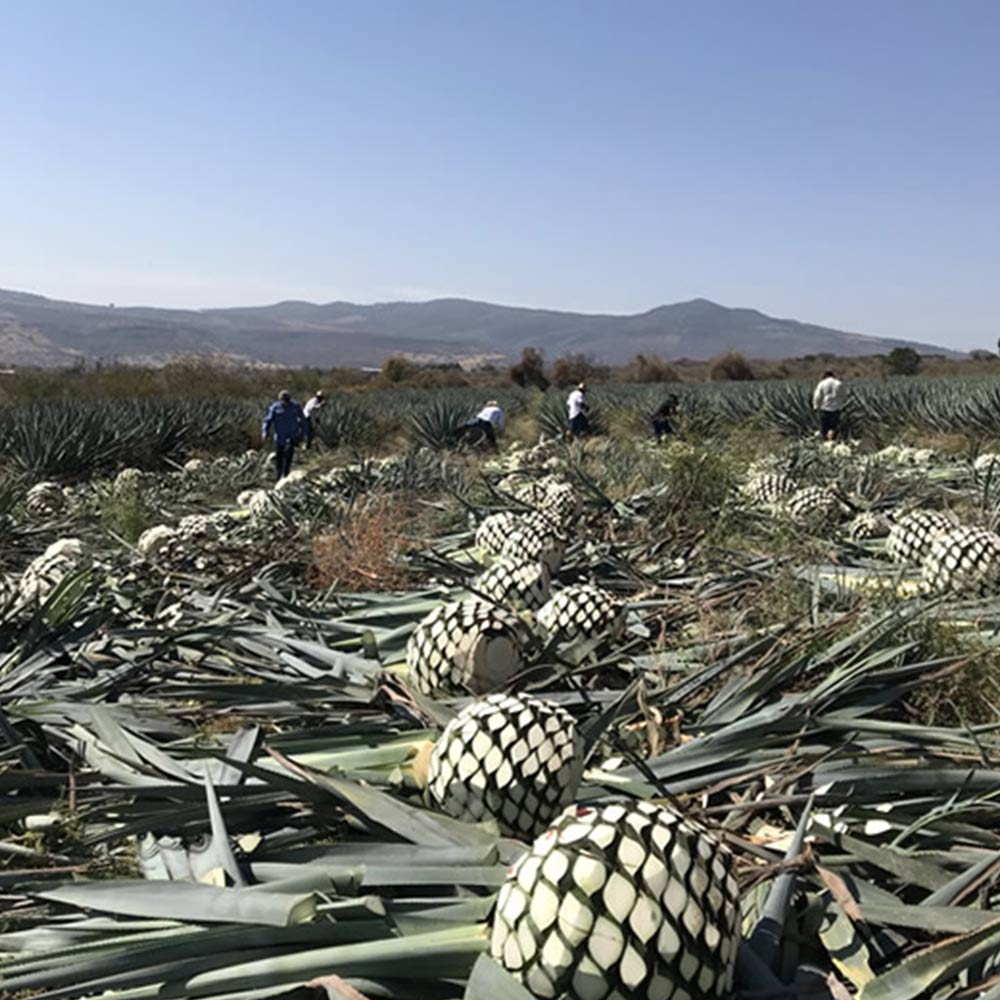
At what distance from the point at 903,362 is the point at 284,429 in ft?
196

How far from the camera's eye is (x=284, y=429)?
13.7m

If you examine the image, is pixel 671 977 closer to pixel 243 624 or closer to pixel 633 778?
pixel 633 778

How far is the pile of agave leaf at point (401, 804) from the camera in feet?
5.67

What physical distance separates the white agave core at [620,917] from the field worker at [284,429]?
40.5 feet

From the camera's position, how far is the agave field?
5.45ft

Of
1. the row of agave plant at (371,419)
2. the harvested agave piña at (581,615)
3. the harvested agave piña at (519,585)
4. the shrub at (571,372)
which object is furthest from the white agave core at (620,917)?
the shrub at (571,372)

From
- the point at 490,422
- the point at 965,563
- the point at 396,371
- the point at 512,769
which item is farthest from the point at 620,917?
the point at 396,371

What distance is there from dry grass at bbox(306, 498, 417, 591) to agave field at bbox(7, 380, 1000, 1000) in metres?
0.02

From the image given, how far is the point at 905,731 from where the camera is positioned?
7.88 ft

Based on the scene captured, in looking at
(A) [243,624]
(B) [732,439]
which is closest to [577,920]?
(A) [243,624]

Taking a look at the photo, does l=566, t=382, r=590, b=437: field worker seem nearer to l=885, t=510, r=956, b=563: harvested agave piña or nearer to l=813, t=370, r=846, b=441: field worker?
l=813, t=370, r=846, b=441: field worker

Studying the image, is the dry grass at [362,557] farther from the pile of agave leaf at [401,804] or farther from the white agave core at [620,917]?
the white agave core at [620,917]

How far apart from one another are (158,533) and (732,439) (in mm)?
4148

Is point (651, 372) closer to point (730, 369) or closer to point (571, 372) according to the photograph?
point (571, 372)
